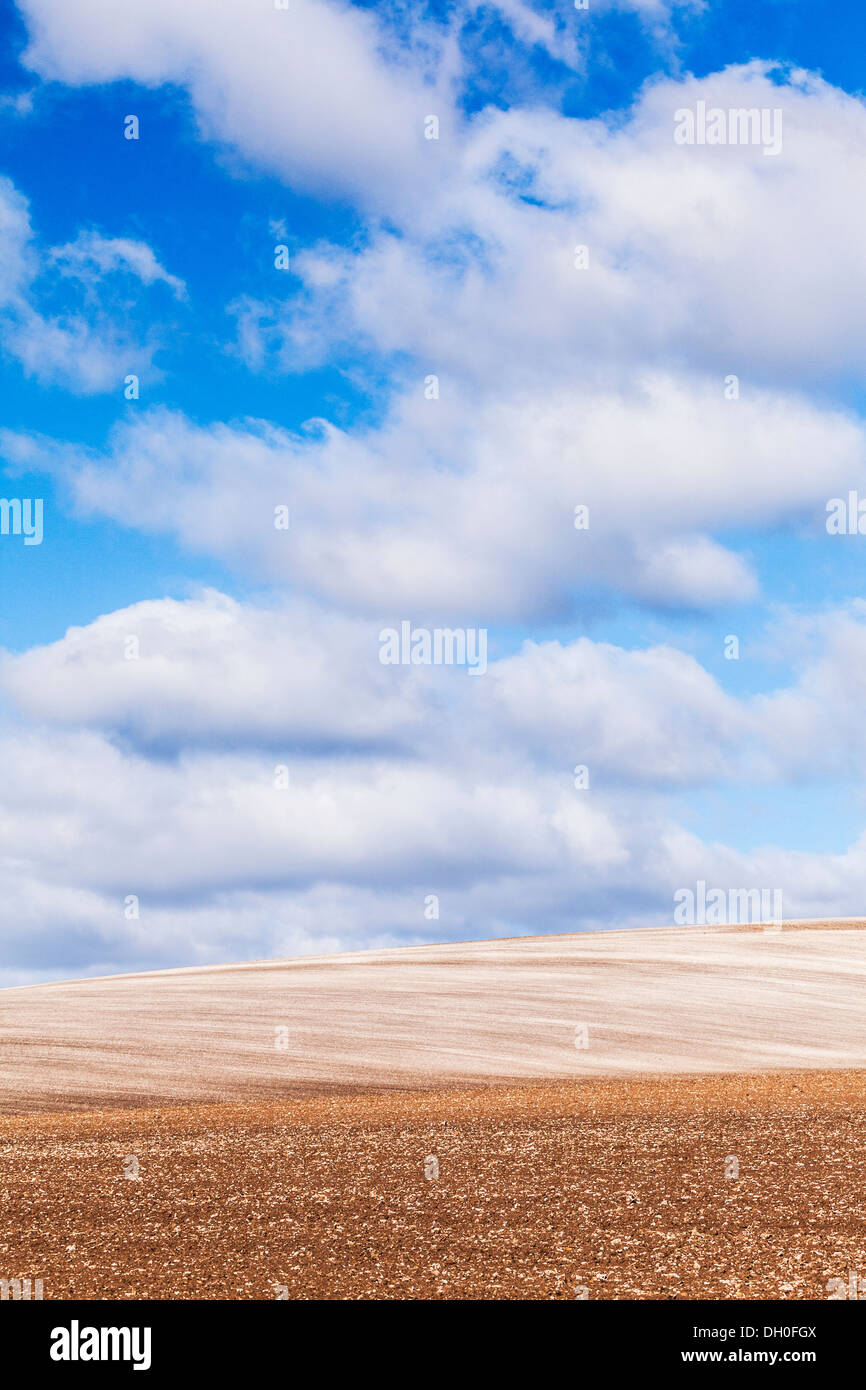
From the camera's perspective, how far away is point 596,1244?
548 inches

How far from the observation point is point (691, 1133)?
19.8 meters

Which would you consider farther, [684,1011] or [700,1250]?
[684,1011]

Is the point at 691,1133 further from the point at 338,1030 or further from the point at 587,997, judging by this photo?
the point at 587,997

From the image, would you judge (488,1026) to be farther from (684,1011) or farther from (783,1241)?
(783,1241)

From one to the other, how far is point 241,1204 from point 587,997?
115 feet
